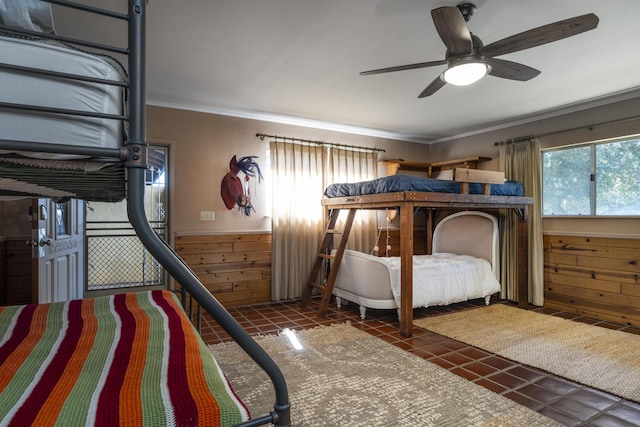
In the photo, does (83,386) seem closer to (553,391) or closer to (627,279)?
(553,391)

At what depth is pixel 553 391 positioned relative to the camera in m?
2.12

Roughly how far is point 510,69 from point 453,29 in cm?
64

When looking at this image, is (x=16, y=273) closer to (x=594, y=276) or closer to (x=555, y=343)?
(x=555, y=343)

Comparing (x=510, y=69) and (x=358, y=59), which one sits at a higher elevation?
(x=358, y=59)

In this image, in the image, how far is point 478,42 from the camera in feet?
6.52

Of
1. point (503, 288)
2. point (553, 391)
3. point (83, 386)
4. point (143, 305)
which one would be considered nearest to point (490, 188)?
point (503, 288)

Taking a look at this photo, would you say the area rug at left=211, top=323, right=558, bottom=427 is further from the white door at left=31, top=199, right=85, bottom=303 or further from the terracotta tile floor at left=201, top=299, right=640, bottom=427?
the white door at left=31, top=199, right=85, bottom=303

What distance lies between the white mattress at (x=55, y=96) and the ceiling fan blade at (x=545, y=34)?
6.42 ft

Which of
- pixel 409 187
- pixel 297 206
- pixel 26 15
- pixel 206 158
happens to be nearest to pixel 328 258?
pixel 297 206

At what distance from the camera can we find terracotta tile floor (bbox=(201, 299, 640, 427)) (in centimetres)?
191

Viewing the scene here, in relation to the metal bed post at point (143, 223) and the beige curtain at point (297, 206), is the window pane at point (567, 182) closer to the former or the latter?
the beige curtain at point (297, 206)

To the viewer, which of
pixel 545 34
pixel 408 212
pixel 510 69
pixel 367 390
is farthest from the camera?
pixel 408 212

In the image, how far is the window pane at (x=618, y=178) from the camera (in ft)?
11.0

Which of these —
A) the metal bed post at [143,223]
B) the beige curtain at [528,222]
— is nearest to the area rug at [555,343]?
the beige curtain at [528,222]
